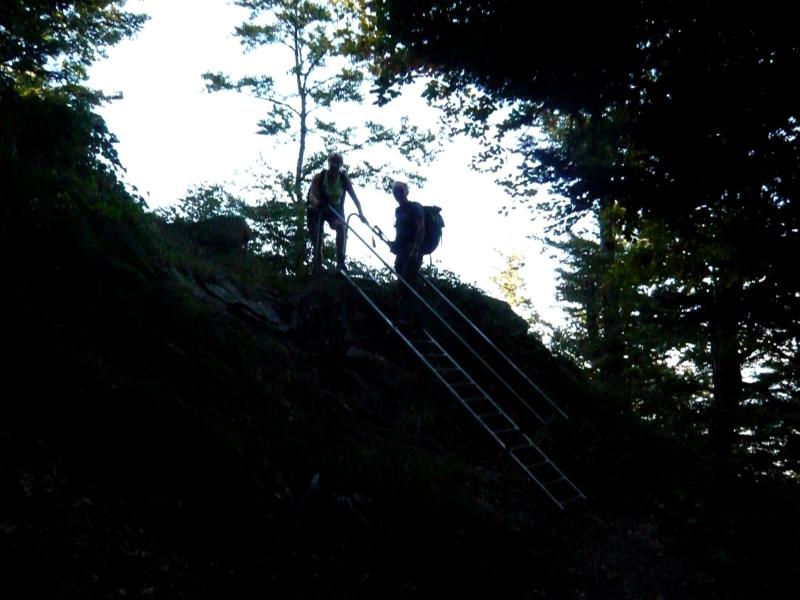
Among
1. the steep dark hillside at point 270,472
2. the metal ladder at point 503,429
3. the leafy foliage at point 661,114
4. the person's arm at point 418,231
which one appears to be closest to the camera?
the steep dark hillside at point 270,472

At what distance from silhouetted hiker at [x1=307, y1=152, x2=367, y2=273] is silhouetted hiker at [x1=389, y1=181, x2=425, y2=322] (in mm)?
763

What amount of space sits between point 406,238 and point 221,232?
5.22 metres

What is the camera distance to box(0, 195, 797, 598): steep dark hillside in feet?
9.55

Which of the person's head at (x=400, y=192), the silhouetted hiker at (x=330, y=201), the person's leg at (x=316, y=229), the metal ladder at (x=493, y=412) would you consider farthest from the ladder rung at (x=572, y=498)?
the person's leg at (x=316, y=229)

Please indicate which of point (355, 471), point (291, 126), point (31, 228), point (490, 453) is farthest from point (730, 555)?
point (291, 126)

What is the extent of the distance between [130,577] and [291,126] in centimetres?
2059

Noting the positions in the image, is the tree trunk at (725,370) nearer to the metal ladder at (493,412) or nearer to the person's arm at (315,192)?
the metal ladder at (493,412)

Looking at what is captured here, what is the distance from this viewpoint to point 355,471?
4859 millimetres

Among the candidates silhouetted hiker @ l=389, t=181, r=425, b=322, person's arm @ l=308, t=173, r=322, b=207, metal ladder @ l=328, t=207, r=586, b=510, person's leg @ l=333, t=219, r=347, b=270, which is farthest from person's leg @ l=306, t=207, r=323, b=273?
silhouetted hiker @ l=389, t=181, r=425, b=322

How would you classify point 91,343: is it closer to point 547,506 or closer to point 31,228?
point 31,228

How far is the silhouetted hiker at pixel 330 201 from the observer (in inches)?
387

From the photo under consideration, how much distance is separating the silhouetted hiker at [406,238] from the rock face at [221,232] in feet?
15.5

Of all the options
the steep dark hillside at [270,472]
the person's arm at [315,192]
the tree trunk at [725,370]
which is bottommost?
the steep dark hillside at [270,472]

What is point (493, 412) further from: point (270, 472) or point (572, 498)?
point (270, 472)
